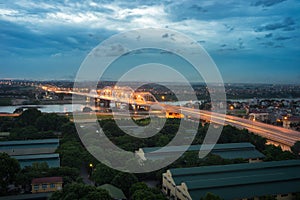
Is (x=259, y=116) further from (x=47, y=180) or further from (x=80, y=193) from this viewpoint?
(x=80, y=193)

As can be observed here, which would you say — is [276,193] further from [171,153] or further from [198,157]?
[171,153]

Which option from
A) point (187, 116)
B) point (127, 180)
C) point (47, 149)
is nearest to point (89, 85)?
point (187, 116)

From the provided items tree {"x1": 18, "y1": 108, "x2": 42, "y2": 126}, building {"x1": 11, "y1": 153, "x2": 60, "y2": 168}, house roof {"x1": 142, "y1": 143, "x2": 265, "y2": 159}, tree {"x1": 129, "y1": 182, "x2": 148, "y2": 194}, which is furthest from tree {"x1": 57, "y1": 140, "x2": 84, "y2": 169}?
tree {"x1": 18, "y1": 108, "x2": 42, "y2": 126}

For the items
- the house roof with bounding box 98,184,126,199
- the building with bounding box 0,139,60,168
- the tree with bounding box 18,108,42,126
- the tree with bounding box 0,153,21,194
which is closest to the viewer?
the house roof with bounding box 98,184,126,199

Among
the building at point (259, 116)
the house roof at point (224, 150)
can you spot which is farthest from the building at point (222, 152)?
the building at point (259, 116)

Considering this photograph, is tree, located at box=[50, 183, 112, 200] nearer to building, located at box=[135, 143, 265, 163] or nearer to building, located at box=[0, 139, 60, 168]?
building, located at box=[0, 139, 60, 168]

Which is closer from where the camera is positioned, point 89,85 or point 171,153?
point 171,153

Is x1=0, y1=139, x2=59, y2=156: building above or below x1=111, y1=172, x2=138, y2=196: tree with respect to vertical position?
above
